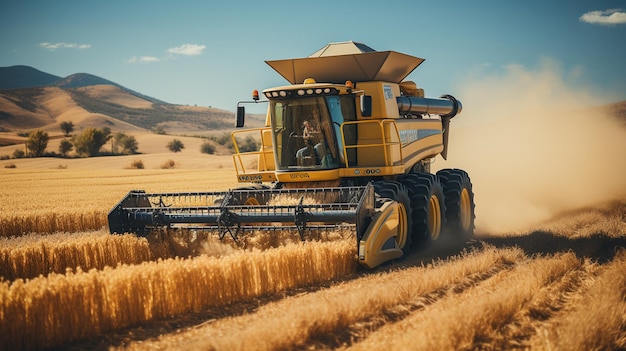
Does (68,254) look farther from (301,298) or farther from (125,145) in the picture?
(125,145)

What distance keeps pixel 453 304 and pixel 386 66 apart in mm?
5922

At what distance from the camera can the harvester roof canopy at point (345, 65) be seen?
458 inches

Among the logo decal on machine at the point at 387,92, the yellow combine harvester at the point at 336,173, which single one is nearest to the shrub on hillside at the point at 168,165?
the yellow combine harvester at the point at 336,173

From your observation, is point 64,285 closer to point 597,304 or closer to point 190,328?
point 190,328

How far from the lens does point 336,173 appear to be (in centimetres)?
1106

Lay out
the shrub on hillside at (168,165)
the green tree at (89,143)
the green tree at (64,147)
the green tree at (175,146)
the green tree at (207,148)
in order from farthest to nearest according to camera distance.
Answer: the green tree at (175,146) → the green tree at (207,148) → the green tree at (64,147) → the green tree at (89,143) → the shrub on hillside at (168,165)

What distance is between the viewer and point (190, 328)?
21.2ft

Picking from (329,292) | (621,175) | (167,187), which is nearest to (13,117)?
(167,187)

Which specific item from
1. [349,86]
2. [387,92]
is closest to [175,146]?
[387,92]

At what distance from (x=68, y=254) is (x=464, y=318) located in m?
5.69

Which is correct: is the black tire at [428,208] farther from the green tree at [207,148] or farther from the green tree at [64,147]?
the green tree at [207,148]

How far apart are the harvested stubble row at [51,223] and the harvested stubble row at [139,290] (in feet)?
27.1

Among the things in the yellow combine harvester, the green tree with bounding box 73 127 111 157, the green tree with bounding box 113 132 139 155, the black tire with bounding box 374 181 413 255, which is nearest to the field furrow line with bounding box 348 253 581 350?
the yellow combine harvester

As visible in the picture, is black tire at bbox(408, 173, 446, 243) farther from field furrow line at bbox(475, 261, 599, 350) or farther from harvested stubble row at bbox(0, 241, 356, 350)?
field furrow line at bbox(475, 261, 599, 350)
